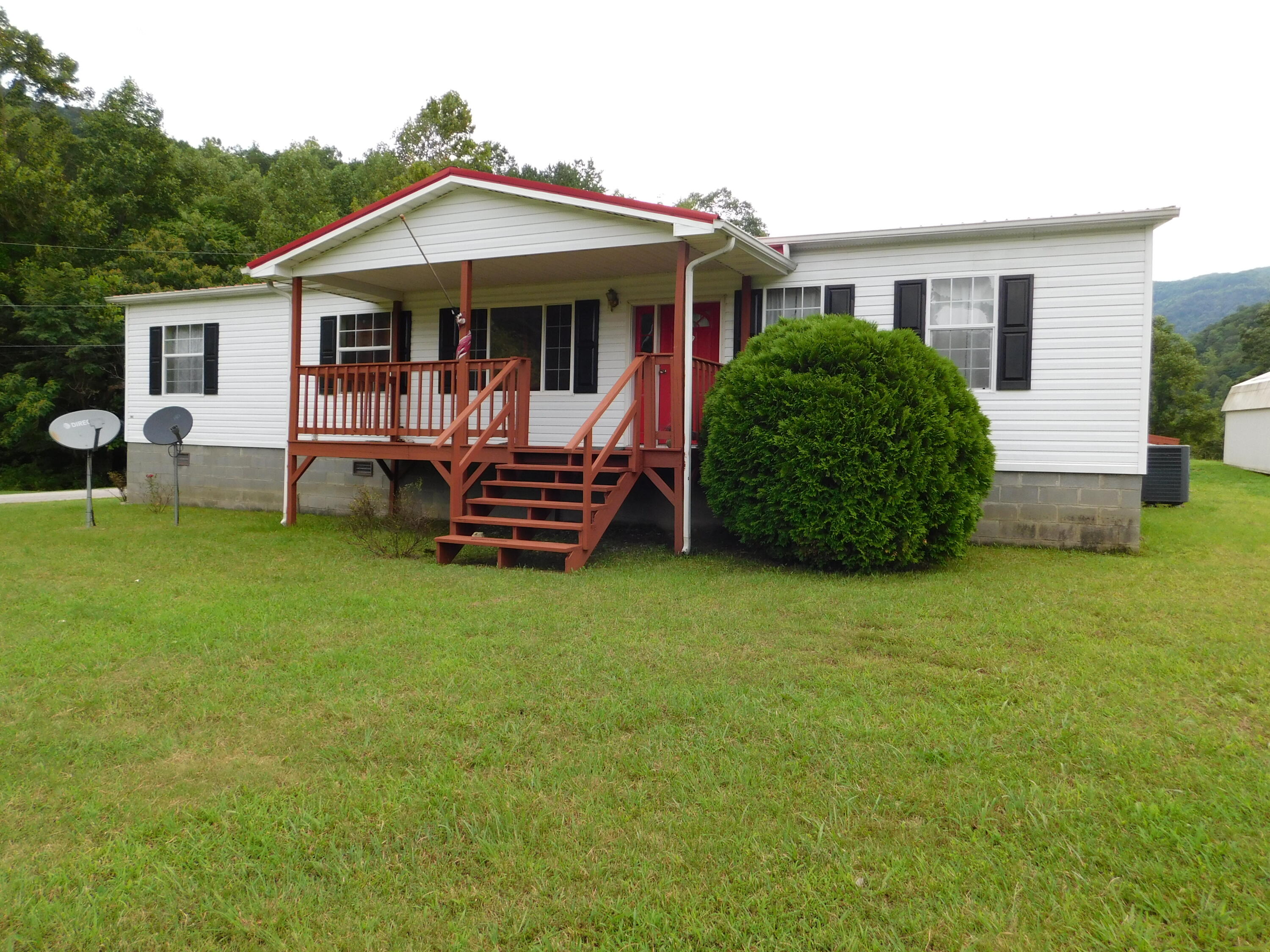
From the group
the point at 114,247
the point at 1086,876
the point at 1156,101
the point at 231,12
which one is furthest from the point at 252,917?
Answer: the point at 114,247

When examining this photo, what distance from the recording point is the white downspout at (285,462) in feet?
33.2

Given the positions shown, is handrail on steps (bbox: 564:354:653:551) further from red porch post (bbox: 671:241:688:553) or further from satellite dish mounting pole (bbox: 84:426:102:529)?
satellite dish mounting pole (bbox: 84:426:102:529)

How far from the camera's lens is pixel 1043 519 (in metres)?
8.33

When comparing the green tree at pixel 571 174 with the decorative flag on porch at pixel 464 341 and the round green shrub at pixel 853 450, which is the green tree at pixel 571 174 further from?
the round green shrub at pixel 853 450

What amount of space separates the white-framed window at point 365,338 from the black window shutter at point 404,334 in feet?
0.39

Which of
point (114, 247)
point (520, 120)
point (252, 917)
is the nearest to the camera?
point (252, 917)

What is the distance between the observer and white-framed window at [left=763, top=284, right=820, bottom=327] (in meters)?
9.07

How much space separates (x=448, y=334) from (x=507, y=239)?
9.02ft

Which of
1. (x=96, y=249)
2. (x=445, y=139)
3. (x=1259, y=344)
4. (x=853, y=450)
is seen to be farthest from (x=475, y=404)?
(x=1259, y=344)

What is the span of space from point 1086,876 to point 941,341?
7.18 meters

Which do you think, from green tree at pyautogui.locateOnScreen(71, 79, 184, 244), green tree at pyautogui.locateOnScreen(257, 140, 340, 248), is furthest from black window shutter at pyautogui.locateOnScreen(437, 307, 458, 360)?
green tree at pyautogui.locateOnScreen(71, 79, 184, 244)

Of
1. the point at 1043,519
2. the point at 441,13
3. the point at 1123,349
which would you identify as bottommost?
the point at 1043,519

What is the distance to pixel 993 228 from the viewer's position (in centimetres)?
819

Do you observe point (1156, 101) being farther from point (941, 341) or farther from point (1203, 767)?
point (1203, 767)
